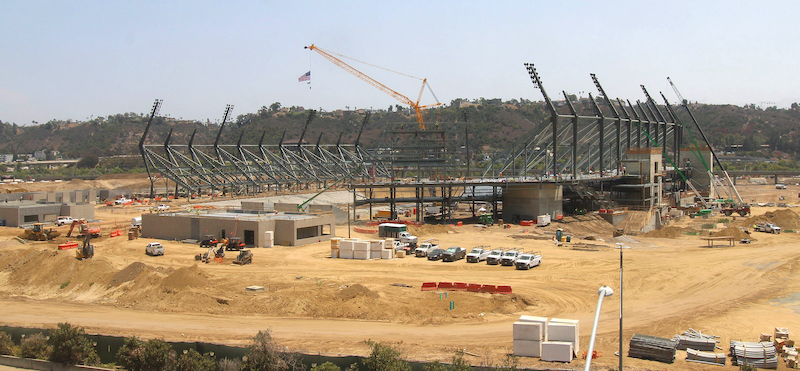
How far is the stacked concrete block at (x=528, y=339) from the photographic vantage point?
1963cm

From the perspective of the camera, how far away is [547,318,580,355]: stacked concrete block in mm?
19422

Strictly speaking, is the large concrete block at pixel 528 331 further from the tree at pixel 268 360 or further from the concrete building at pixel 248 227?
the concrete building at pixel 248 227

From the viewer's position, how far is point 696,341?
2005cm

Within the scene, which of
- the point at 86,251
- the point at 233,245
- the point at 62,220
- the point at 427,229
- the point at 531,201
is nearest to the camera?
the point at 86,251

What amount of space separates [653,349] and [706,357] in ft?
5.29

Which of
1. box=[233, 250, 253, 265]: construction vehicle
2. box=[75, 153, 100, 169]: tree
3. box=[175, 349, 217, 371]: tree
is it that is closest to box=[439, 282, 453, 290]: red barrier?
box=[175, 349, 217, 371]: tree

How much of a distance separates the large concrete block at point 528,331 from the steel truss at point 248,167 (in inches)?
2406

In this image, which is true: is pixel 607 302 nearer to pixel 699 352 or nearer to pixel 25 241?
pixel 699 352

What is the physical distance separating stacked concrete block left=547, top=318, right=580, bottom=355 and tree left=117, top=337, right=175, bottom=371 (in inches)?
485

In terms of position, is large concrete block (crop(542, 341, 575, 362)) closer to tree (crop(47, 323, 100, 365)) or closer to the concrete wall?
tree (crop(47, 323, 100, 365))

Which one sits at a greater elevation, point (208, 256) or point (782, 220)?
point (782, 220)

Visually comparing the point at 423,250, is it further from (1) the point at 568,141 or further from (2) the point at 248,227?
(1) the point at 568,141

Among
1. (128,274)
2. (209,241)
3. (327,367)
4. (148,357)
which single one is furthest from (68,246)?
(327,367)

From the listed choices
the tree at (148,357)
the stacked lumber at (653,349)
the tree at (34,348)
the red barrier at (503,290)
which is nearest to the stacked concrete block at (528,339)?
the stacked lumber at (653,349)
